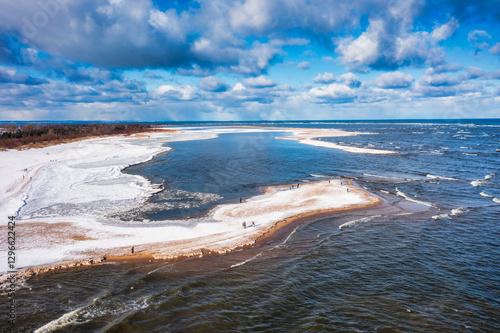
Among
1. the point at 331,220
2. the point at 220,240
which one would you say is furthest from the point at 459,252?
the point at 220,240

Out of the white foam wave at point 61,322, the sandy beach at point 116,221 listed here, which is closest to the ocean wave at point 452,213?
the sandy beach at point 116,221

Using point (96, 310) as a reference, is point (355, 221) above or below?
above

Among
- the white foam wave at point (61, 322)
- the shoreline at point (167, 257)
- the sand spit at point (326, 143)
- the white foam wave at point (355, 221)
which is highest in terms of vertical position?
the sand spit at point (326, 143)

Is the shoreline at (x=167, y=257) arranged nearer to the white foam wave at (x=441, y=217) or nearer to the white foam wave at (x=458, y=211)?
the white foam wave at (x=441, y=217)

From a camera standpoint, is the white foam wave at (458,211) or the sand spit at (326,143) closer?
the white foam wave at (458,211)

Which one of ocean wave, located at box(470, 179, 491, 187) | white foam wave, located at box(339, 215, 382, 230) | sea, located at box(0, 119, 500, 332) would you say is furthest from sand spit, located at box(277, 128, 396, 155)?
white foam wave, located at box(339, 215, 382, 230)

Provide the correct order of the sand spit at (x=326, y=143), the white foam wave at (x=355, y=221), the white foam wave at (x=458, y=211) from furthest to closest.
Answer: the sand spit at (x=326, y=143)
the white foam wave at (x=458, y=211)
the white foam wave at (x=355, y=221)

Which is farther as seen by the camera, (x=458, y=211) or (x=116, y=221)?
(x=458, y=211)

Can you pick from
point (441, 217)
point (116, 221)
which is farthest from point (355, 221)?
point (116, 221)

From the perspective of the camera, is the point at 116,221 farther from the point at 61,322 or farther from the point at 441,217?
the point at 441,217
